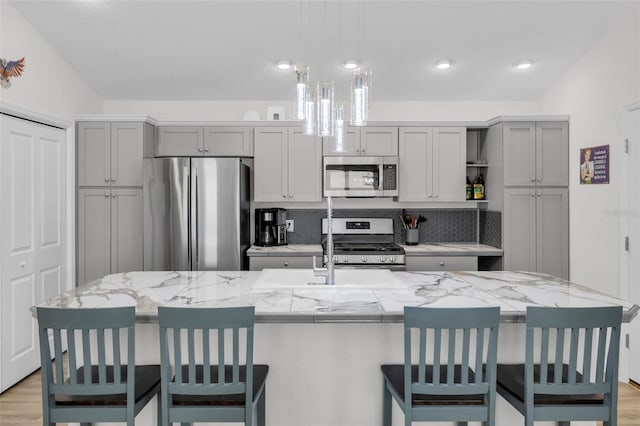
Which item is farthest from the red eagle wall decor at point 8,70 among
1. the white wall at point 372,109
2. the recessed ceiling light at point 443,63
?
the recessed ceiling light at point 443,63

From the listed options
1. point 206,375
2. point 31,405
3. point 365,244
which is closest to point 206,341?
point 206,375

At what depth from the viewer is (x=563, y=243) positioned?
4.15m

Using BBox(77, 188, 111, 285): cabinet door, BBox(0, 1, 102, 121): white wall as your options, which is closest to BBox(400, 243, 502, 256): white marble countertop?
BBox(77, 188, 111, 285): cabinet door

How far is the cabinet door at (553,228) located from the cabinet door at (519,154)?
202 mm

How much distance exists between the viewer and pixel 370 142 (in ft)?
14.5

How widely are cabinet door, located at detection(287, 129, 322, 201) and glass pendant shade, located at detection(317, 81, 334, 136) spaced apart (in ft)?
7.27

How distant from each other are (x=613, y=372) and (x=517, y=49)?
2.89m

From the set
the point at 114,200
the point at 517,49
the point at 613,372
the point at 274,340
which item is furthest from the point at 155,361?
the point at 517,49

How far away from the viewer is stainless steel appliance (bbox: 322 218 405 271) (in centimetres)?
412

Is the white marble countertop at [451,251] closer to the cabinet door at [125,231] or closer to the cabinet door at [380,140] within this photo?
the cabinet door at [380,140]

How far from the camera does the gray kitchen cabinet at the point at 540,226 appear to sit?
4141 mm

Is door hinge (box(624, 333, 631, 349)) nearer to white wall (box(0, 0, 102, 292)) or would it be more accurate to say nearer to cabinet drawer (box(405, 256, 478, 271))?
cabinet drawer (box(405, 256, 478, 271))

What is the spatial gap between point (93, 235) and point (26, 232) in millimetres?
737

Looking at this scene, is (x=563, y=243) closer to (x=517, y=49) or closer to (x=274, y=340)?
(x=517, y=49)
